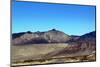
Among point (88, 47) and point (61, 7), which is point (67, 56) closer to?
point (88, 47)

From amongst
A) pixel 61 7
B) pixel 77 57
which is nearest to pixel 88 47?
pixel 77 57

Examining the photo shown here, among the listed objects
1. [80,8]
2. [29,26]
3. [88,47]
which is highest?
[80,8]

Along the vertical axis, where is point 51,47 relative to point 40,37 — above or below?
below

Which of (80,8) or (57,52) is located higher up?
(80,8)

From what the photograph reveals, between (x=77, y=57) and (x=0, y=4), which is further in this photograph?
(x=77, y=57)
